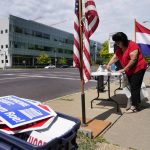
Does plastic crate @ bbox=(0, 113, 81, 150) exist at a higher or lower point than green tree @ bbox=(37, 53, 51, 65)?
lower

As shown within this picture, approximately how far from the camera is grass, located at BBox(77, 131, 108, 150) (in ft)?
14.2

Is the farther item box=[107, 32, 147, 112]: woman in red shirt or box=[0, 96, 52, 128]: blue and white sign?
box=[107, 32, 147, 112]: woman in red shirt

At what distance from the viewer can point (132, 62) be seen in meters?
6.51

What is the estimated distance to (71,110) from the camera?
724cm

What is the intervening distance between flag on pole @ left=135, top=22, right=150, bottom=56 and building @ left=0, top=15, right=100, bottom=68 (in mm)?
68869

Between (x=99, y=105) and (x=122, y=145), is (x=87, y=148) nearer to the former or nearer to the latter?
(x=122, y=145)

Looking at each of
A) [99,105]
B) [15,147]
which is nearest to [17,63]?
[99,105]

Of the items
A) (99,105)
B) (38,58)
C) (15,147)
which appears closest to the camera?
(15,147)

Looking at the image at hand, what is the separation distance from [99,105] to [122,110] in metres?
0.92

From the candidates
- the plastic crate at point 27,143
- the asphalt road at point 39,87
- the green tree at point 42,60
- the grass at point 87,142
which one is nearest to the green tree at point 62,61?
the green tree at point 42,60

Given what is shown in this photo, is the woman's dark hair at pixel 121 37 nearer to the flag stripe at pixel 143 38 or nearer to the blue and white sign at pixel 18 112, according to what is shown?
A: the blue and white sign at pixel 18 112

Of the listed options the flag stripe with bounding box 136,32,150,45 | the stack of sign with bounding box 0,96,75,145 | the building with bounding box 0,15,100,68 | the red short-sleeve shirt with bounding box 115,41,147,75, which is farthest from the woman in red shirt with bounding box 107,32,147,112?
the building with bounding box 0,15,100,68

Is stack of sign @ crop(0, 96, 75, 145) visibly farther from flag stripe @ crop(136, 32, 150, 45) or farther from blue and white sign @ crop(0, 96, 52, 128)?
flag stripe @ crop(136, 32, 150, 45)

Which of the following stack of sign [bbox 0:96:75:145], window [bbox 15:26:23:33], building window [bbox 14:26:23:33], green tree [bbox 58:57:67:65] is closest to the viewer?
stack of sign [bbox 0:96:75:145]
